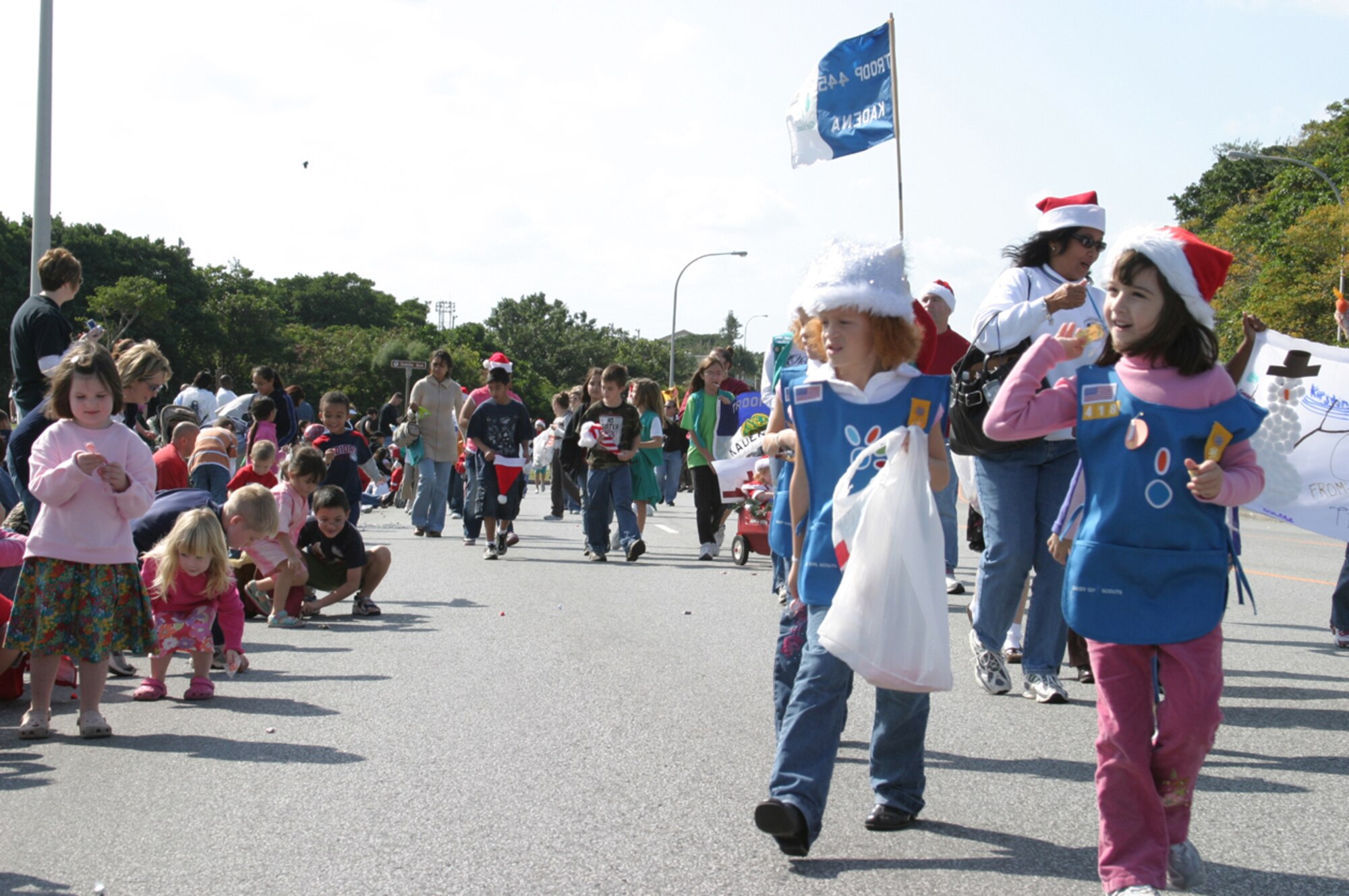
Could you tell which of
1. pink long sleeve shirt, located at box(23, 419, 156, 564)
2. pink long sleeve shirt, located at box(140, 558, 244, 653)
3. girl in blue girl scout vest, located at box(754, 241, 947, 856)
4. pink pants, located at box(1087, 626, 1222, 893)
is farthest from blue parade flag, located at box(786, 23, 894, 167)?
pink pants, located at box(1087, 626, 1222, 893)

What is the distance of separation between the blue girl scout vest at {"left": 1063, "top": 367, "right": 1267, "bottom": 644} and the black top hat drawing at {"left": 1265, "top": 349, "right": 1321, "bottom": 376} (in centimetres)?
352

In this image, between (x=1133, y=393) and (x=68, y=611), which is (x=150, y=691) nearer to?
(x=68, y=611)

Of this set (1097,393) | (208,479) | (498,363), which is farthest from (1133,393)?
(498,363)

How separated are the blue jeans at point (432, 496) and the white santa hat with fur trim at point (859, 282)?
1257 centimetres

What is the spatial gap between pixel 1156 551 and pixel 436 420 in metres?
13.4

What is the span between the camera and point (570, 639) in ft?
27.5

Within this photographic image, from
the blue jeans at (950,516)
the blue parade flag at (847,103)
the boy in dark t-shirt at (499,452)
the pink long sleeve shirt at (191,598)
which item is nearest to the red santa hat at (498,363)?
the boy in dark t-shirt at (499,452)

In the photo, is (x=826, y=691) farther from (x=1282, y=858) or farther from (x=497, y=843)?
(x=1282, y=858)

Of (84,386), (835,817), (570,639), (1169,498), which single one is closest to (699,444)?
(570,639)

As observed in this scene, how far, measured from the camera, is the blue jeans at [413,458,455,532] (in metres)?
16.5

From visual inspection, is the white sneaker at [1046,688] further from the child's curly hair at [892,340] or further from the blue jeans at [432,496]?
the blue jeans at [432,496]

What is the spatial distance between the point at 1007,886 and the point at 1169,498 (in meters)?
1.13

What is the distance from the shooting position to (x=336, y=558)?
31.7 feet

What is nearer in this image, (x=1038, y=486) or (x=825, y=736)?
(x=825, y=736)
